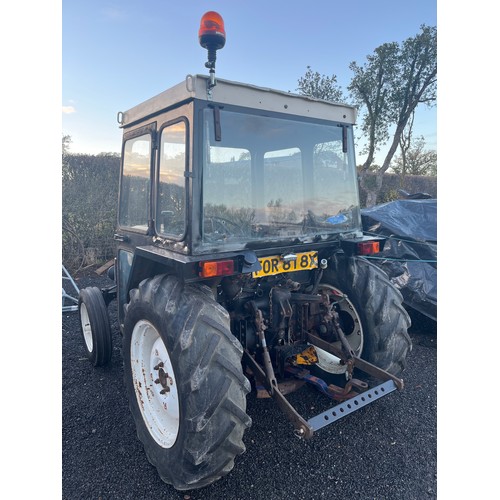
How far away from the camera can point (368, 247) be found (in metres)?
2.77

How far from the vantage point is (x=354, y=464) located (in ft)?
7.80

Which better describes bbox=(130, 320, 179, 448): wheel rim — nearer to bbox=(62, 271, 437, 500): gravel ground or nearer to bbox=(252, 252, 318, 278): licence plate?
bbox=(62, 271, 437, 500): gravel ground

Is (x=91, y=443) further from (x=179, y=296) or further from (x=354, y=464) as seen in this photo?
(x=354, y=464)

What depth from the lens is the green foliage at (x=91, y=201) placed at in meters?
7.89

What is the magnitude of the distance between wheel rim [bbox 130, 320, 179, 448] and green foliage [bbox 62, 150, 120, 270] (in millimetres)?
6026

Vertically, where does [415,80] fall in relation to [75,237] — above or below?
above

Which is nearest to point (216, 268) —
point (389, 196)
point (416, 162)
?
point (389, 196)

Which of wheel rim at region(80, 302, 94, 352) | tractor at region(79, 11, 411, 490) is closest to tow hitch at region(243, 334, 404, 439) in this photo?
tractor at region(79, 11, 411, 490)

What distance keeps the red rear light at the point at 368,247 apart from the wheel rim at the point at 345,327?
15.3 inches

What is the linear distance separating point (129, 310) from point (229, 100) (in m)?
1.48

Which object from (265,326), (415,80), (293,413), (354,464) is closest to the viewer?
(293,413)

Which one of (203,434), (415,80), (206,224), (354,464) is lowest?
(354,464)

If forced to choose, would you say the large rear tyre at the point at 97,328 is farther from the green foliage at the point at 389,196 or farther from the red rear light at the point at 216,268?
the green foliage at the point at 389,196

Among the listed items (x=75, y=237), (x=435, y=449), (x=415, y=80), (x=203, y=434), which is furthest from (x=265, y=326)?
(x=415, y=80)
